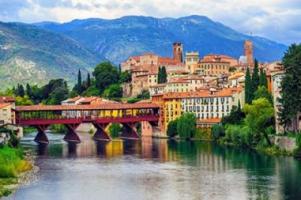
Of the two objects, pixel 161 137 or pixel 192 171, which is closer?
pixel 192 171

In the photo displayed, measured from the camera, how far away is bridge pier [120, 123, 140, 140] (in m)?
109

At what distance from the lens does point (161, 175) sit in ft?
188

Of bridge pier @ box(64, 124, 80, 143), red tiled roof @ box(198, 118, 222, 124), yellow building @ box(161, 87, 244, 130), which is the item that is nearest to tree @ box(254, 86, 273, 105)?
yellow building @ box(161, 87, 244, 130)

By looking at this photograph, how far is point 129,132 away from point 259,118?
37.9 meters

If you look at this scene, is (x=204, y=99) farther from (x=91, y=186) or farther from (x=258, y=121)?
(x=91, y=186)

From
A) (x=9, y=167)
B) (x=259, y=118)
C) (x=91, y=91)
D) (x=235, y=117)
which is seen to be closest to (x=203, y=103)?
(x=235, y=117)

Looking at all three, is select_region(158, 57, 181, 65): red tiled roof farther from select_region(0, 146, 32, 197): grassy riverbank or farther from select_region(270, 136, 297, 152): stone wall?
select_region(0, 146, 32, 197): grassy riverbank

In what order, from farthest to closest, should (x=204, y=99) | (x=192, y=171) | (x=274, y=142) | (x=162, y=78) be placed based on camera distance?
(x=162, y=78)
(x=204, y=99)
(x=274, y=142)
(x=192, y=171)

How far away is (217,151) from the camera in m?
78.3

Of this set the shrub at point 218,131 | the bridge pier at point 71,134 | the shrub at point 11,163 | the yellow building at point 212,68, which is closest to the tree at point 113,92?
the yellow building at point 212,68

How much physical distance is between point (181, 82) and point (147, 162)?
199 feet

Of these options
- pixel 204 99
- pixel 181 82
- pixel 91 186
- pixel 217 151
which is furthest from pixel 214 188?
pixel 181 82

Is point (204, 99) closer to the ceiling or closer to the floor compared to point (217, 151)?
closer to the ceiling

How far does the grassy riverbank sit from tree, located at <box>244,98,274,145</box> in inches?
980
